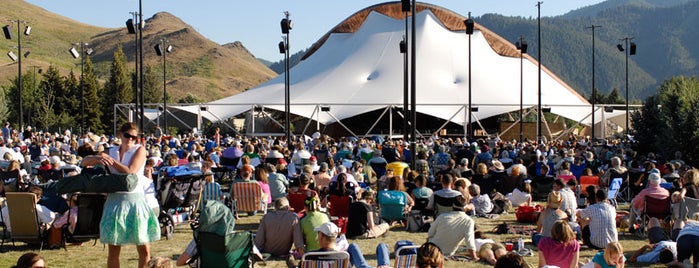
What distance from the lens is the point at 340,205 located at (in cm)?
1109

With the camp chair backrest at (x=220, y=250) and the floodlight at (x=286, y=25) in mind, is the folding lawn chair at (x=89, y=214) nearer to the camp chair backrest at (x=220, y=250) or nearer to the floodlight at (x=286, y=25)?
the camp chair backrest at (x=220, y=250)

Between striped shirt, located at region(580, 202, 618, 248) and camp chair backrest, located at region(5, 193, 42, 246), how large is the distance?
6.38 m

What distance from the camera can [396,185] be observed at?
37.1 feet

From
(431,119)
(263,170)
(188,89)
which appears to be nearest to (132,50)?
(188,89)

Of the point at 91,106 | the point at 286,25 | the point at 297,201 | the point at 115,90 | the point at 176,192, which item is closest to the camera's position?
the point at 176,192

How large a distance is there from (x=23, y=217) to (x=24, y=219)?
29 mm

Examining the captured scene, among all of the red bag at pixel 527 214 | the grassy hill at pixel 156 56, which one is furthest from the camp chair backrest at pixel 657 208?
the grassy hill at pixel 156 56

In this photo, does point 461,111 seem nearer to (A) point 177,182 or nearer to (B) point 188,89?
(A) point 177,182

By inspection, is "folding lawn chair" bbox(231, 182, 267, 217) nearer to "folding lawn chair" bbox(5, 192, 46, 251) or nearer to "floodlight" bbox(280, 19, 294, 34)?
"folding lawn chair" bbox(5, 192, 46, 251)

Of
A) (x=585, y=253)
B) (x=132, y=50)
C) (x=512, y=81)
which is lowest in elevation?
(x=585, y=253)

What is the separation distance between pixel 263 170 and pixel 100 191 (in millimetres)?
6475

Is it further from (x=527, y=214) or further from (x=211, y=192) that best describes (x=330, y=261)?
(x=527, y=214)

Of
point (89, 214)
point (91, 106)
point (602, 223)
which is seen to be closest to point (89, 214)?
point (89, 214)

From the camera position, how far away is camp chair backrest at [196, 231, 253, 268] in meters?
6.59
